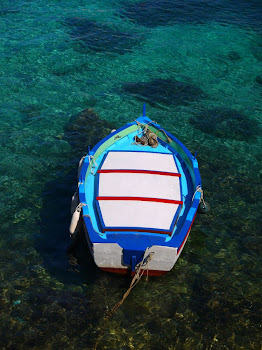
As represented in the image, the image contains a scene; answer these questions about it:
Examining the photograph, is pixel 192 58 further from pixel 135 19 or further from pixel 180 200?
pixel 180 200

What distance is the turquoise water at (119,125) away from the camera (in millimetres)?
11000

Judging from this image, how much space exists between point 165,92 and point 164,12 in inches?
516

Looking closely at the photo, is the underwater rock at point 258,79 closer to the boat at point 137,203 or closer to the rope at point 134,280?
the boat at point 137,203

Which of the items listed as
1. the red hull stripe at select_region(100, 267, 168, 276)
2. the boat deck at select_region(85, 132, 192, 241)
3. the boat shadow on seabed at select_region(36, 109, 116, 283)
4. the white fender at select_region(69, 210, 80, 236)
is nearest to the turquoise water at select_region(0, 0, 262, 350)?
the boat shadow on seabed at select_region(36, 109, 116, 283)

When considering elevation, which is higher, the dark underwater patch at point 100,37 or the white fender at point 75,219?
the dark underwater patch at point 100,37

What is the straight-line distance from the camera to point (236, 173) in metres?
16.9

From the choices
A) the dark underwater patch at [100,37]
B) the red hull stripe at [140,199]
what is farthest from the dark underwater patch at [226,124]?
the dark underwater patch at [100,37]

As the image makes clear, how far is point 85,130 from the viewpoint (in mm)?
19125

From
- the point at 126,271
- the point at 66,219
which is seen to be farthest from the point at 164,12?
the point at 126,271

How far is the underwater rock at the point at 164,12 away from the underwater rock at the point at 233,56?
5891 millimetres

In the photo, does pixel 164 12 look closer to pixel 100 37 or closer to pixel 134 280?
pixel 100 37

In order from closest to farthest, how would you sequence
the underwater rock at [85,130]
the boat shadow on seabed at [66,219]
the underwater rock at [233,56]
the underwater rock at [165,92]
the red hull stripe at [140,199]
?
1. the red hull stripe at [140,199]
2. the boat shadow on seabed at [66,219]
3. the underwater rock at [85,130]
4. the underwater rock at [165,92]
5. the underwater rock at [233,56]

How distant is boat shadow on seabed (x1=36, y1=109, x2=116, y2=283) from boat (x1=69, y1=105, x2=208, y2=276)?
0.97 m

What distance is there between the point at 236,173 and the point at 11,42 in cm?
1874
